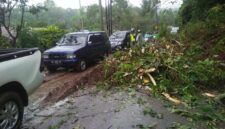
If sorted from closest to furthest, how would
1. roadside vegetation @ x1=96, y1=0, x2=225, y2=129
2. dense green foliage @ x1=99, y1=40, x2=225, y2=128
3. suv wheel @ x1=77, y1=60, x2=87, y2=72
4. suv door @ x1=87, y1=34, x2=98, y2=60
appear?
1. roadside vegetation @ x1=96, y1=0, x2=225, y2=129
2. dense green foliage @ x1=99, y1=40, x2=225, y2=128
3. suv wheel @ x1=77, y1=60, x2=87, y2=72
4. suv door @ x1=87, y1=34, x2=98, y2=60

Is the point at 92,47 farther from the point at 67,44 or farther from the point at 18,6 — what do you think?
the point at 18,6

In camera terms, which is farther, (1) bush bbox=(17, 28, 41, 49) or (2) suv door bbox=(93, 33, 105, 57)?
(1) bush bbox=(17, 28, 41, 49)

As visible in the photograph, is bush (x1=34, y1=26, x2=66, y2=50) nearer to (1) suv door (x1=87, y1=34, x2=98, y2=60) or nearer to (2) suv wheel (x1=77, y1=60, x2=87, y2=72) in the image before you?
(1) suv door (x1=87, y1=34, x2=98, y2=60)

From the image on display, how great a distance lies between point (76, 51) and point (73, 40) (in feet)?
4.72

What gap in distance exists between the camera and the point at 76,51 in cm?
1348

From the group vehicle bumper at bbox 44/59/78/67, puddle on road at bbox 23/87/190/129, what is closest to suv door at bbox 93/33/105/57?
vehicle bumper at bbox 44/59/78/67

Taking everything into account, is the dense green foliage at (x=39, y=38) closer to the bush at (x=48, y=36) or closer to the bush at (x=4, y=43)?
the bush at (x=48, y=36)

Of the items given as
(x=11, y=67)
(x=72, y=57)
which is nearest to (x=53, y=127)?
(x=11, y=67)

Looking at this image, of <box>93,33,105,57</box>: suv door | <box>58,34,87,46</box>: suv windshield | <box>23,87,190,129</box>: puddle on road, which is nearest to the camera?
<box>23,87,190,129</box>: puddle on road

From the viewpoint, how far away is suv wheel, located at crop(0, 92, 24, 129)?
5.16 m

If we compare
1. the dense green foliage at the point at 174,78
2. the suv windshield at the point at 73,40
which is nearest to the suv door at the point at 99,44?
the suv windshield at the point at 73,40

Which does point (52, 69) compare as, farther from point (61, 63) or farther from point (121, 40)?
point (121, 40)

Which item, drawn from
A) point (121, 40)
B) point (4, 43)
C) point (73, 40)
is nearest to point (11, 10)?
point (4, 43)

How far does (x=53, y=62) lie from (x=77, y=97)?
233 inches
